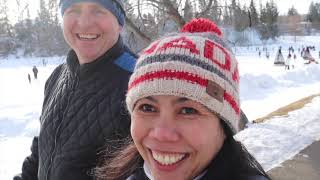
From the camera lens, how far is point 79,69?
8.70 feet

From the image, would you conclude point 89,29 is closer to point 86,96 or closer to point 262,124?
point 86,96

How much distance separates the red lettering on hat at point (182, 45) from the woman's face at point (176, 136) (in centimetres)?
21

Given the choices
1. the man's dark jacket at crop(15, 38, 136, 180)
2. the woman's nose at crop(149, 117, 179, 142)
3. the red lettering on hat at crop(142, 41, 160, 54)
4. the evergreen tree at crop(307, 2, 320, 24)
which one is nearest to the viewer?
the woman's nose at crop(149, 117, 179, 142)

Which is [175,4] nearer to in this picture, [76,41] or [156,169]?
[76,41]

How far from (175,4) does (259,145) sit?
421cm

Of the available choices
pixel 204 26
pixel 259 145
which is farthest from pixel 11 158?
pixel 204 26

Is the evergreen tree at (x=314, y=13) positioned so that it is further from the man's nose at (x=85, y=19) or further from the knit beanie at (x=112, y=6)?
the man's nose at (x=85, y=19)

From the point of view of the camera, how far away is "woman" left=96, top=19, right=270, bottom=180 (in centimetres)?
173

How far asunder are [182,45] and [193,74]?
0.46 ft

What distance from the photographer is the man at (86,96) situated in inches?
94.8

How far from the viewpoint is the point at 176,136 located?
1.70 meters

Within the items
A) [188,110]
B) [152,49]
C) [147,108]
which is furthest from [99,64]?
[188,110]

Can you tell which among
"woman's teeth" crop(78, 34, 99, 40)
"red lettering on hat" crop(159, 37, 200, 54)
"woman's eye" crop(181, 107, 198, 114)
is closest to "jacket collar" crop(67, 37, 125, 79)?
"woman's teeth" crop(78, 34, 99, 40)

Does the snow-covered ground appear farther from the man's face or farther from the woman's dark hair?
the woman's dark hair
